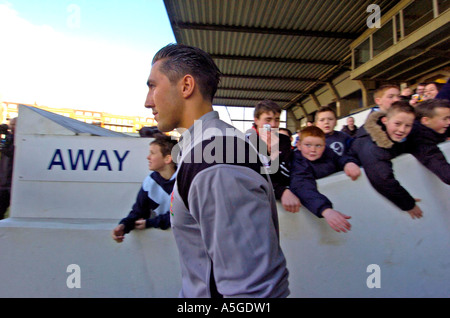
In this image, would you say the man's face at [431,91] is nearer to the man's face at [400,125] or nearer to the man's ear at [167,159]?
the man's face at [400,125]

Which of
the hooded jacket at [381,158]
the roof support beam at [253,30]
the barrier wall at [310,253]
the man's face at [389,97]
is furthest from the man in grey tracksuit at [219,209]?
the roof support beam at [253,30]

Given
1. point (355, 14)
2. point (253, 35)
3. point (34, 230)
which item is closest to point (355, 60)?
point (355, 14)

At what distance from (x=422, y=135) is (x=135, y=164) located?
2190 mm

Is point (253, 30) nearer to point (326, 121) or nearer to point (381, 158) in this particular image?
point (326, 121)

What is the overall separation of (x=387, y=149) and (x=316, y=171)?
491 mm

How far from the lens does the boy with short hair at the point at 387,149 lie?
6.11ft

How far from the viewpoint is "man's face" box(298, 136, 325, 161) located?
2.09m

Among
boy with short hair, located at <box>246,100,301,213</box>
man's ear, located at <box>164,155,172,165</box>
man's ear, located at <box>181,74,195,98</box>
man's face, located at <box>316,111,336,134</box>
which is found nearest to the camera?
man's ear, located at <box>181,74,195,98</box>

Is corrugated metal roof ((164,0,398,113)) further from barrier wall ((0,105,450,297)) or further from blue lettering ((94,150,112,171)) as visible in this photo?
barrier wall ((0,105,450,297))

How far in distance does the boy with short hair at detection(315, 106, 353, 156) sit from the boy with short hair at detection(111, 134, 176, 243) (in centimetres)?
142

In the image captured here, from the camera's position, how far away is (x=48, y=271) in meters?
2.10

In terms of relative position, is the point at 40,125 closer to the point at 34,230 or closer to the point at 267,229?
the point at 34,230

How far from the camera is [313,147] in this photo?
209 centimetres

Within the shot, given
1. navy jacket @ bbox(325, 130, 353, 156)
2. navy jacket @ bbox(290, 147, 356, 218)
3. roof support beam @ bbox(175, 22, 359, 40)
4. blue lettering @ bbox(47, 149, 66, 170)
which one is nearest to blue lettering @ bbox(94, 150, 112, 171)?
blue lettering @ bbox(47, 149, 66, 170)
